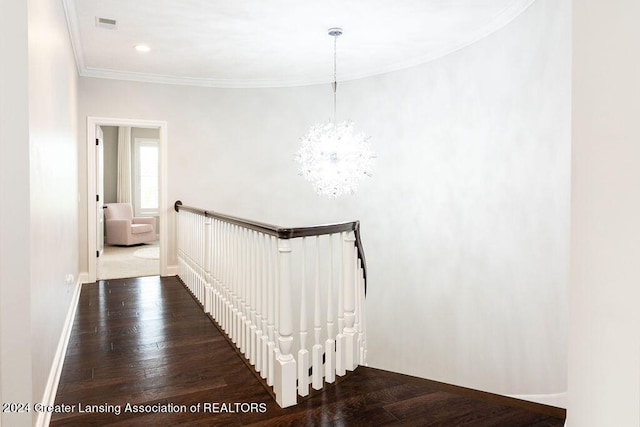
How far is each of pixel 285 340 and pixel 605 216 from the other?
5.68 feet

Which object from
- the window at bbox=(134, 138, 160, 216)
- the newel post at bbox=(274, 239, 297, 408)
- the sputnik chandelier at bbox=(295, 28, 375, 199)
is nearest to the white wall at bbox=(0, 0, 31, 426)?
the newel post at bbox=(274, 239, 297, 408)

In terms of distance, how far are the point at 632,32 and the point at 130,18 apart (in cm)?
400

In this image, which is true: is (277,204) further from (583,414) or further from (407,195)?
(583,414)

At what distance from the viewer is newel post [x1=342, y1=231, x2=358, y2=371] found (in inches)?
108

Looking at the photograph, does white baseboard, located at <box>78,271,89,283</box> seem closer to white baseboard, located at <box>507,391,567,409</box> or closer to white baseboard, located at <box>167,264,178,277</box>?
white baseboard, located at <box>167,264,178,277</box>

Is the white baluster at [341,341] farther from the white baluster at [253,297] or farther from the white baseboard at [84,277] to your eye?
the white baseboard at [84,277]

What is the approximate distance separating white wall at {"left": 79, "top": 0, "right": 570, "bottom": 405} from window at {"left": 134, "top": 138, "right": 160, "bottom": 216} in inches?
189

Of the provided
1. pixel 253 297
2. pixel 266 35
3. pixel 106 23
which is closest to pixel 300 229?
pixel 253 297

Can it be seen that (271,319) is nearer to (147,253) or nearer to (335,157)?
(335,157)

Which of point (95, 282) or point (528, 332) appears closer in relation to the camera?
point (528, 332)

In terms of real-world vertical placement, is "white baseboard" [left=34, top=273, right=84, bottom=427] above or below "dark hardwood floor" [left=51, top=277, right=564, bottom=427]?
above

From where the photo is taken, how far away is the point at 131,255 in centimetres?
802

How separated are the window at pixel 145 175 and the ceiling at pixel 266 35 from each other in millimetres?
4957

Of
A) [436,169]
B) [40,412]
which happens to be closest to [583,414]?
[40,412]
